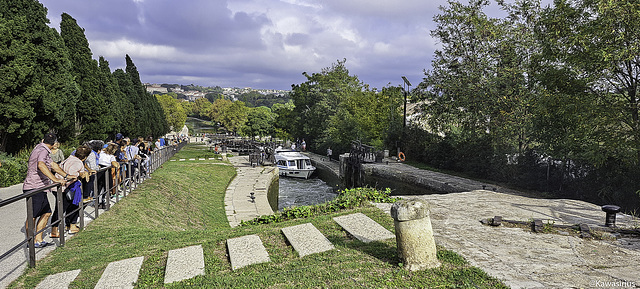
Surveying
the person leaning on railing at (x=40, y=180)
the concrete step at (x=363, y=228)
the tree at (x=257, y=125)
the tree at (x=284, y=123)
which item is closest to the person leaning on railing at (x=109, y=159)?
the person leaning on railing at (x=40, y=180)

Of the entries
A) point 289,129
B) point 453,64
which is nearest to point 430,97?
point 453,64

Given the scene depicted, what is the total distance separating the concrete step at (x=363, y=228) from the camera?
562cm

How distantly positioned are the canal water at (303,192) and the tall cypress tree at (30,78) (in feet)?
38.3

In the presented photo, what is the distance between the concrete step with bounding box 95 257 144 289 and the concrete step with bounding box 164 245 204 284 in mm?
383

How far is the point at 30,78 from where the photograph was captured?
45.5ft

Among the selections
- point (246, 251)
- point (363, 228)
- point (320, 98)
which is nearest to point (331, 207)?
point (363, 228)

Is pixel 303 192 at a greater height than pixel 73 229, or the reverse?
pixel 73 229

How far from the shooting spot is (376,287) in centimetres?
391

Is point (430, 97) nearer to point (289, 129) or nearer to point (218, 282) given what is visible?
point (218, 282)

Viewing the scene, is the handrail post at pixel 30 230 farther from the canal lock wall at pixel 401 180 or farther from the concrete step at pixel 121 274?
the canal lock wall at pixel 401 180

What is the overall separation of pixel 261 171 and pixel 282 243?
18.0 metres

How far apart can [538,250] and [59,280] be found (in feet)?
21.6

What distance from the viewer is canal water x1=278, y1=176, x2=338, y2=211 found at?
71.0ft

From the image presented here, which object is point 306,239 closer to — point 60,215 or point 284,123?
point 60,215
